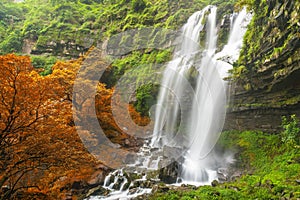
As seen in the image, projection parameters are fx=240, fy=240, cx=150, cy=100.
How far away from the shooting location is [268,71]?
12.0m

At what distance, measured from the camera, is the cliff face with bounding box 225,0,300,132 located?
1049 centimetres

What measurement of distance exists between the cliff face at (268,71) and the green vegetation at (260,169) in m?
0.81

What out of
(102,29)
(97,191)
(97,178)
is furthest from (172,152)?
(102,29)

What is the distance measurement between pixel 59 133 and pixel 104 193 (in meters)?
5.51

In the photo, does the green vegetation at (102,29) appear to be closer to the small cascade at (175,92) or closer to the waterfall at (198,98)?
the small cascade at (175,92)

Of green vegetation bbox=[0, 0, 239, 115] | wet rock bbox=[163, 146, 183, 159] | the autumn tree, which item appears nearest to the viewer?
the autumn tree

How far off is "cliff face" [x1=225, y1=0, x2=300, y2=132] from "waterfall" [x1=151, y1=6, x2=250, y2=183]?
1.24 meters

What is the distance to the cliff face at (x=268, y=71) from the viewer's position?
10.5 meters

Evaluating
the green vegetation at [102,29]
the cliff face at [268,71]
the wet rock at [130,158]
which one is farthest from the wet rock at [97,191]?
the green vegetation at [102,29]

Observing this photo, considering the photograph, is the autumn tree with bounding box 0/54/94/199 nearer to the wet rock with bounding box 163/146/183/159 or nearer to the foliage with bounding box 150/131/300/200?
the foliage with bounding box 150/131/300/200

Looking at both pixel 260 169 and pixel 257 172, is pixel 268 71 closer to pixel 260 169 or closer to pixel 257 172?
pixel 260 169

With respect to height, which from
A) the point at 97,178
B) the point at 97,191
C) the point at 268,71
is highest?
the point at 268,71

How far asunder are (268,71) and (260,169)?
4806 mm

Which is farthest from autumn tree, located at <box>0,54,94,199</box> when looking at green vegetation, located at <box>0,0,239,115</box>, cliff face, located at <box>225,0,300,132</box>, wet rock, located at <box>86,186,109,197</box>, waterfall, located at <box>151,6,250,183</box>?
green vegetation, located at <box>0,0,239,115</box>
